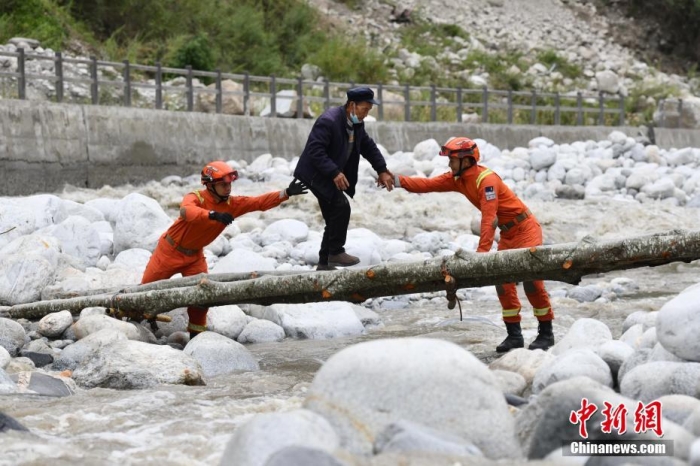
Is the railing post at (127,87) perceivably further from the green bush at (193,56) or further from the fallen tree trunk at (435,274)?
the fallen tree trunk at (435,274)

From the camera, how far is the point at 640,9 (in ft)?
149

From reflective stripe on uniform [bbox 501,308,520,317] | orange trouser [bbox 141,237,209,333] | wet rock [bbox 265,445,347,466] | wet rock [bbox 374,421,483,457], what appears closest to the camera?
wet rock [bbox 265,445,347,466]

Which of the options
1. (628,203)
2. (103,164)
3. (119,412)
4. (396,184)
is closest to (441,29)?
(628,203)

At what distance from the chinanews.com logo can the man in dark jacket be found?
4.04m

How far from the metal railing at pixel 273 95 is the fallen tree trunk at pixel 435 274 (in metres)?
10.1

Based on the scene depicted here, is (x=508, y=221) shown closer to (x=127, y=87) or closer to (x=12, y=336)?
(x=12, y=336)

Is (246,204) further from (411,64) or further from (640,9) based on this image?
(640,9)

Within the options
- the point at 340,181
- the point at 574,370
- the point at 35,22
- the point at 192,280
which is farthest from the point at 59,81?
the point at 574,370

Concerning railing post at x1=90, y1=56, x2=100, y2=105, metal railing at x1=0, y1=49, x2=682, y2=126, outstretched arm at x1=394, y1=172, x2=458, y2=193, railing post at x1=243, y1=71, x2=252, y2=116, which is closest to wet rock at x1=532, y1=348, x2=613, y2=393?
outstretched arm at x1=394, y1=172, x2=458, y2=193

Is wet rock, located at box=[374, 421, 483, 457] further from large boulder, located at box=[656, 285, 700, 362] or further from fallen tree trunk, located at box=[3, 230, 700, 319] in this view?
fallen tree trunk, located at box=[3, 230, 700, 319]

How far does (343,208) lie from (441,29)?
3217 centimetres

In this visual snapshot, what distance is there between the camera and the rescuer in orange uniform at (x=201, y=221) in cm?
800

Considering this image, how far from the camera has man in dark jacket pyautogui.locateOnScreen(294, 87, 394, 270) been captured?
323 inches

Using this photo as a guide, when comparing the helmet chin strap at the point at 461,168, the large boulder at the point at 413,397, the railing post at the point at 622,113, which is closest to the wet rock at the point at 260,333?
the helmet chin strap at the point at 461,168
